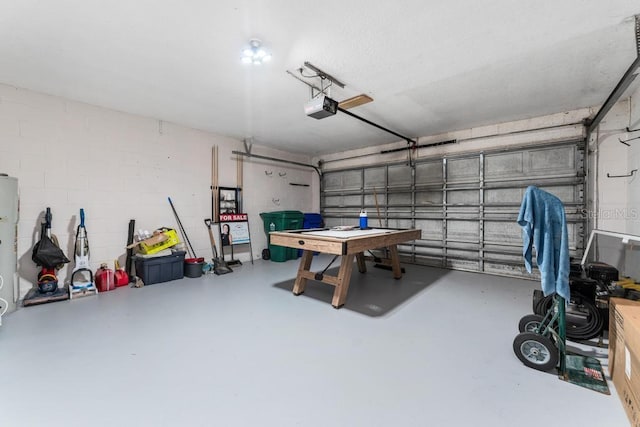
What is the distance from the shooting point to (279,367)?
1.95 metres

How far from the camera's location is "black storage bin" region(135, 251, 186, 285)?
411 centimetres

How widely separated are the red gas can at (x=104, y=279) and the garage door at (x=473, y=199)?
16.3 feet

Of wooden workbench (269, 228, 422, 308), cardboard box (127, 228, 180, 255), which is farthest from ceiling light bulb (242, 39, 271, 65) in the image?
cardboard box (127, 228, 180, 255)

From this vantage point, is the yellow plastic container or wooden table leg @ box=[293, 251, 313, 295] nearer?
wooden table leg @ box=[293, 251, 313, 295]

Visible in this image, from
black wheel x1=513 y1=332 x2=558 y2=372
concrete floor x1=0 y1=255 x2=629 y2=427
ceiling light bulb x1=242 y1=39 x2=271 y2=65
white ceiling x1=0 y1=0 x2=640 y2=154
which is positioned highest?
white ceiling x1=0 y1=0 x2=640 y2=154

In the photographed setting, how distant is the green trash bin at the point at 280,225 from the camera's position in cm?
594

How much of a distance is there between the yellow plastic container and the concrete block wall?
365 millimetres

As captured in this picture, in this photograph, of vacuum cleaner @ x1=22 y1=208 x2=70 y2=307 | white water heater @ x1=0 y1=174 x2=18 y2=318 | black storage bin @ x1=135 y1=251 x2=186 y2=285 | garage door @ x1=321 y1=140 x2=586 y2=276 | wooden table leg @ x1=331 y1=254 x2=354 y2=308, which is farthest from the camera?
garage door @ x1=321 y1=140 x2=586 y2=276

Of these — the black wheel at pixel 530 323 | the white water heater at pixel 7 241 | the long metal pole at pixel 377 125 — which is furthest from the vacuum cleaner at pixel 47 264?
the black wheel at pixel 530 323

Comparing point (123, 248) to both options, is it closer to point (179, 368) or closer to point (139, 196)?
point (139, 196)

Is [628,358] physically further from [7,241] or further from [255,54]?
[7,241]

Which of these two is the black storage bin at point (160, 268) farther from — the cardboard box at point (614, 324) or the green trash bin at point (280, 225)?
the cardboard box at point (614, 324)

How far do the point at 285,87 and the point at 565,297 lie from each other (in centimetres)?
346

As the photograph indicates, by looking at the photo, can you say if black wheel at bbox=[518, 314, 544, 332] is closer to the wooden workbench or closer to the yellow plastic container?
the wooden workbench
